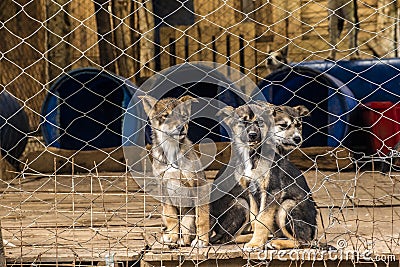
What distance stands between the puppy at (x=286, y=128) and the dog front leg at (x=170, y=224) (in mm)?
610

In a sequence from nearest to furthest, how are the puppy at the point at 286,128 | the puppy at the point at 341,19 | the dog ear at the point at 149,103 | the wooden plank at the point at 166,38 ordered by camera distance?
the puppy at the point at 286,128 < the dog ear at the point at 149,103 < the puppy at the point at 341,19 < the wooden plank at the point at 166,38

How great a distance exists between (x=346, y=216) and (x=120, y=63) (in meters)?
5.00

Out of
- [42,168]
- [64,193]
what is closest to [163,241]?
[64,193]

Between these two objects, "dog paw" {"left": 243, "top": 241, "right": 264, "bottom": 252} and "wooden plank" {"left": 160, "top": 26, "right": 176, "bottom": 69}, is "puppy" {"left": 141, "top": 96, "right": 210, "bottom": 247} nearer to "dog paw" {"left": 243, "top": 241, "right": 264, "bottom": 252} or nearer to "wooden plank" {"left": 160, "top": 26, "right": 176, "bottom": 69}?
"dog paw" {"left": 243, "top": 241, "right": 264, "bottom": 252}

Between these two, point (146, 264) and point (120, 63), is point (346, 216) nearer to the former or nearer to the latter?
point (146, 264)

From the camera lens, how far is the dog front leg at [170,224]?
11.3ft

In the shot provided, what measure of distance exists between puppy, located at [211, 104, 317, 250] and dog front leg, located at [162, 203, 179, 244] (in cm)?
19

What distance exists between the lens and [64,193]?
5188 mm

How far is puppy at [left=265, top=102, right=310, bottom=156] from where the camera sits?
11.6ft

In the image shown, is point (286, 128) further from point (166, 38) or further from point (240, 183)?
point (166, 38)

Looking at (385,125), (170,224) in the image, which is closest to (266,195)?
(170,224)

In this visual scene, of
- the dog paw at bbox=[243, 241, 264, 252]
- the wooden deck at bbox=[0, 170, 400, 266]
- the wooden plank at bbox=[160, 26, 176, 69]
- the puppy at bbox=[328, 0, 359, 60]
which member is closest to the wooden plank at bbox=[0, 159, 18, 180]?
the wooden deck at bbox=[0, 170, 400, 266]

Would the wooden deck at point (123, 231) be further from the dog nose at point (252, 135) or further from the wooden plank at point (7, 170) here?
the wooden plank at point (7, 170)

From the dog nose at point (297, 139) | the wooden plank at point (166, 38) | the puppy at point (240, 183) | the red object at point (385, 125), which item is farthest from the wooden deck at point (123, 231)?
the wooden plank at point (166, 38)
